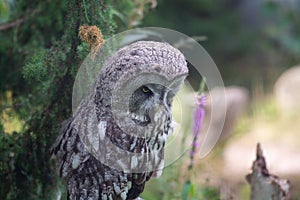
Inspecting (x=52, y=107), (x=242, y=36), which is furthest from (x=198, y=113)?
(x=242, y=36)

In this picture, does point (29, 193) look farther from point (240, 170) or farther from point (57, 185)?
point (240, 170)

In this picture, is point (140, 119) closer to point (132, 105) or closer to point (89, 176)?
point (132, 105)

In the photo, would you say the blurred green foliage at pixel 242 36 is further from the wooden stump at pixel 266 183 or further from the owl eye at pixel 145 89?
the owl eye at pixel 145 89

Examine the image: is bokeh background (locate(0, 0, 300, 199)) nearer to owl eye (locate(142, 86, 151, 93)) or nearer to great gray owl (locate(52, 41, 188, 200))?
great gray owl (locate(52, 41, 188, 200))

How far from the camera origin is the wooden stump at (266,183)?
2615mm

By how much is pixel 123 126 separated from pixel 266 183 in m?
0.91

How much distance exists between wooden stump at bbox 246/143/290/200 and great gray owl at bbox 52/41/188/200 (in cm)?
61

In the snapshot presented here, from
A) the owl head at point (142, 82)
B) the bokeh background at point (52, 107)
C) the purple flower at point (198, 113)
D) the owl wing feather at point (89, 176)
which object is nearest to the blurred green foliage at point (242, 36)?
the bokeh background at point (52, 107)

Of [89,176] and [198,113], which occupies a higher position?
[198,113]

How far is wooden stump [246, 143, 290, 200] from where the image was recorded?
262cm

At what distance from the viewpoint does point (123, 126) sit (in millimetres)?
1982

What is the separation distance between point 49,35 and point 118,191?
1.15 m

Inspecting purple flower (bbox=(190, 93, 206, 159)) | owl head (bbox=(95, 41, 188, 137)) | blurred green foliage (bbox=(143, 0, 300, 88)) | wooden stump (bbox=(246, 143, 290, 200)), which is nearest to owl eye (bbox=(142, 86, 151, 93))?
owl head (bbox=(95, 41, 188, 137))

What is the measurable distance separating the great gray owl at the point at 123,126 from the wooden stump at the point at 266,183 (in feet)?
2.00
